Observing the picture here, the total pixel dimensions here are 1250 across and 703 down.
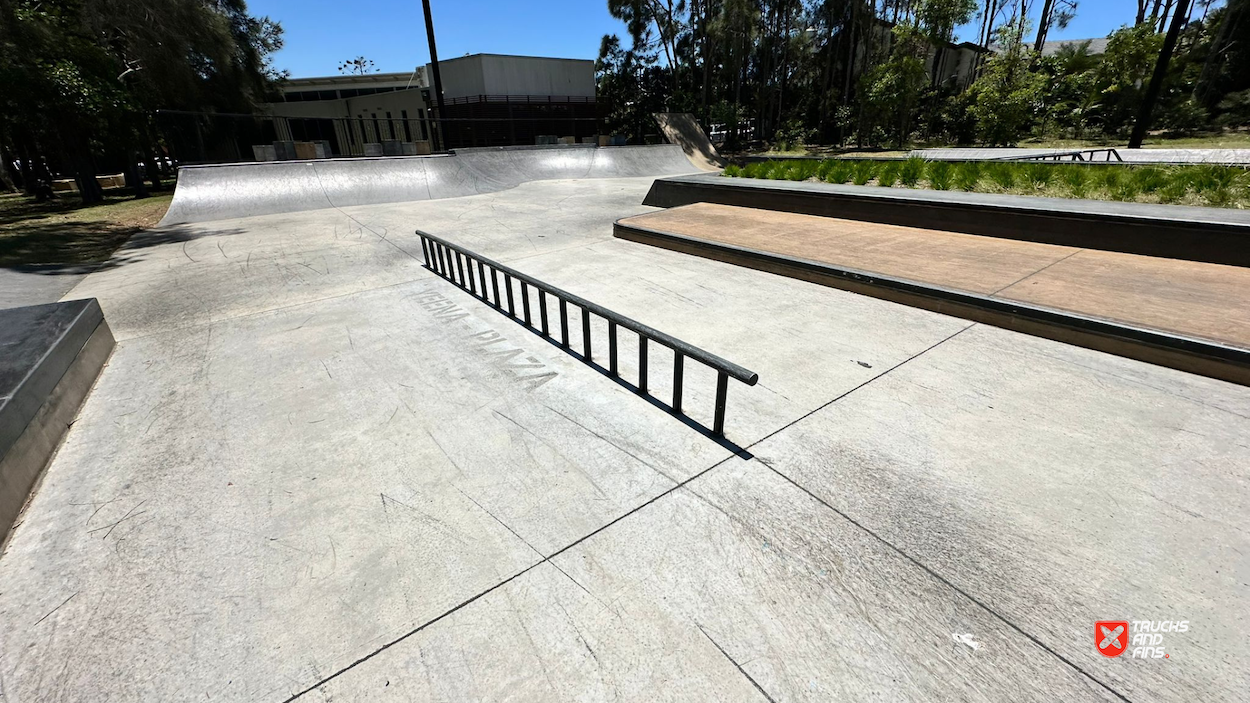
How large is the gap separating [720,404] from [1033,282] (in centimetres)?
484

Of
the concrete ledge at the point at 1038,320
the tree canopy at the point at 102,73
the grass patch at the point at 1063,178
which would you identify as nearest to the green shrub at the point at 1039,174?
the grass patch at the point at 1063,178

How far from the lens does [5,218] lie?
14.4 meters

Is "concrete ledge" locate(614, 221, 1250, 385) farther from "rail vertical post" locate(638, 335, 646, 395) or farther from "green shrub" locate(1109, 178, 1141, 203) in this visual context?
"green shrub" locate(1109, 178, 1141, 203)

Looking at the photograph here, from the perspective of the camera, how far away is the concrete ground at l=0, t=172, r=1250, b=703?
2.13 m

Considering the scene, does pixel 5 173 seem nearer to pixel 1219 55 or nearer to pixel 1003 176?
pixel 1003 176

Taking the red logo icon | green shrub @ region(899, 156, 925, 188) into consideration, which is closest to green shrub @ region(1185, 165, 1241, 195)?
green shrub @ region(899, 156, 925, 188)

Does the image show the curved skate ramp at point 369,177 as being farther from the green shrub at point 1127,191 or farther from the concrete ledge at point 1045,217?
the green shrub at point 1127,191

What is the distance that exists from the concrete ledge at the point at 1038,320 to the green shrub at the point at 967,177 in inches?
216

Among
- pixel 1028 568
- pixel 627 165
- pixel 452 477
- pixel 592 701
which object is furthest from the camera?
pixel 627 165

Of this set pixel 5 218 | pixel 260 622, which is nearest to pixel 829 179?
pixel 260 622

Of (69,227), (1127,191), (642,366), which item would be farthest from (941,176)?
(69,227)

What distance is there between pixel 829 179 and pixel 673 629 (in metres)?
12.0

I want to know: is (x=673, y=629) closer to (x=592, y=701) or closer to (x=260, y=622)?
(x=592, y=701)

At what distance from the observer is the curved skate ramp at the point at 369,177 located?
14.5 meters
